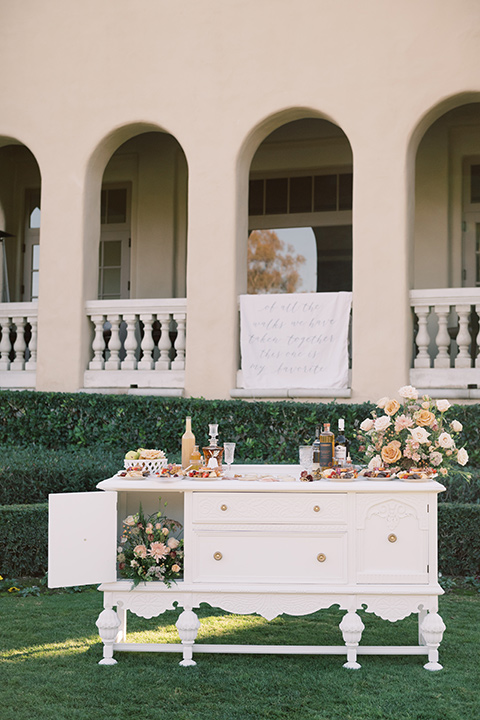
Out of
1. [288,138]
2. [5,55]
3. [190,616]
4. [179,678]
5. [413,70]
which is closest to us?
[179,678]

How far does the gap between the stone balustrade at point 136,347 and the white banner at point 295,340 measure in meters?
0.79

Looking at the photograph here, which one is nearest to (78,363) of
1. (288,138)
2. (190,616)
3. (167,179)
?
(167,179)

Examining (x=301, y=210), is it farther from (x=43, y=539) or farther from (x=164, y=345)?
(x=43, y=539)

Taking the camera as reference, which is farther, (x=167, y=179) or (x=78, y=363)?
(x=167, y=179)

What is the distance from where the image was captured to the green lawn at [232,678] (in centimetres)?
371

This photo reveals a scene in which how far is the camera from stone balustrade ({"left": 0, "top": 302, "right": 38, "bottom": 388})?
9547 mm

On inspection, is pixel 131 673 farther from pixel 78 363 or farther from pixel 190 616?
pixel 78 363

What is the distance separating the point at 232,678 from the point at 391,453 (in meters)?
1.50

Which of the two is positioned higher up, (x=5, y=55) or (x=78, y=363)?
(x=5, y=55)

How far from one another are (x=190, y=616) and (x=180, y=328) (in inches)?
196

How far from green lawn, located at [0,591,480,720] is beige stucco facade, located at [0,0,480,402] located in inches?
146

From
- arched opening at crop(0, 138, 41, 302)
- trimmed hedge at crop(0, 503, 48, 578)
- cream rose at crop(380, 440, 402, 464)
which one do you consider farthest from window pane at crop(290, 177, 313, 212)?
cream rose at crop(380, 440, 402, 464)

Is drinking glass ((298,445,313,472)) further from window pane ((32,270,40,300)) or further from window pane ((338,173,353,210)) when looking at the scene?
window pane ((32,270,40,300))

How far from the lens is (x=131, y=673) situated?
13.8 feet
